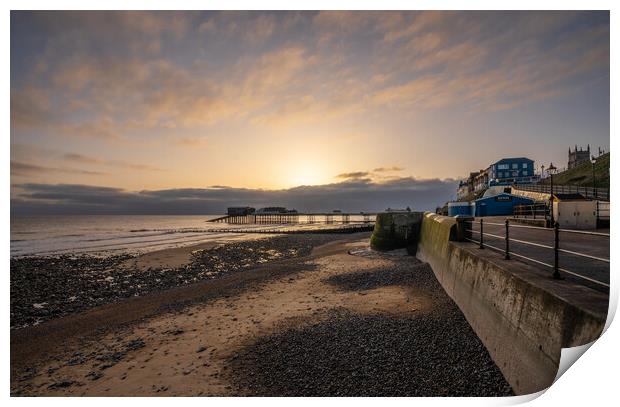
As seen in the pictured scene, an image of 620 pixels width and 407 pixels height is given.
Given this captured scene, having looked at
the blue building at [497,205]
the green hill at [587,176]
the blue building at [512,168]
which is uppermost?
the blue building at [512,168]

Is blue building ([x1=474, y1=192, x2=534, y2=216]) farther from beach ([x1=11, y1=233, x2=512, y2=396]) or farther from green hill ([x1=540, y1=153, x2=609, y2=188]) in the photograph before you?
green hill ([x1=540, y1=153, x2=609, y2=188])

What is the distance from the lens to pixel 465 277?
22.4 ft

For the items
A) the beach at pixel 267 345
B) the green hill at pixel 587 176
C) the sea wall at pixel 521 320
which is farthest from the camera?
the green hill at pixel 587 176

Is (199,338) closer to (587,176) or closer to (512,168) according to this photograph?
(587,176)

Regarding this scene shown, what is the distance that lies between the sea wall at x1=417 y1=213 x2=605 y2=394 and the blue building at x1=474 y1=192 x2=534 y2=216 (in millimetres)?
27109

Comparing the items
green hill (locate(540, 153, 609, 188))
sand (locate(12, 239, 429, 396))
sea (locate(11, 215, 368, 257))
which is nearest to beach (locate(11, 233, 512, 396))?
sand (locate(12, 239, 429, 396))

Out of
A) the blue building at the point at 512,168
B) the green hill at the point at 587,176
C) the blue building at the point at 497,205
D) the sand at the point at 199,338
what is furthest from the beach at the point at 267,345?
the blue building at the point at 512,168

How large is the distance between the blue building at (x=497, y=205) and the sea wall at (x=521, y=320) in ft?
88.9

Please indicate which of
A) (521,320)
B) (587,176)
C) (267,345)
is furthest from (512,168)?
(267,345)

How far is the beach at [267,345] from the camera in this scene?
466cm

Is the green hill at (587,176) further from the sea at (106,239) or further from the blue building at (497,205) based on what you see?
the sea at (106,239)

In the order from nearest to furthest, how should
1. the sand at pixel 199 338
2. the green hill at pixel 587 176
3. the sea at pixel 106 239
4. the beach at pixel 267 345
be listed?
1. the beach at pixel 267 345
2. the sand at pixel 199 338
3. the sea at pixel 106 239
4. the green hill at pixel 587 176

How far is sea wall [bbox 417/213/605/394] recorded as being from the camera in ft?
10.3
